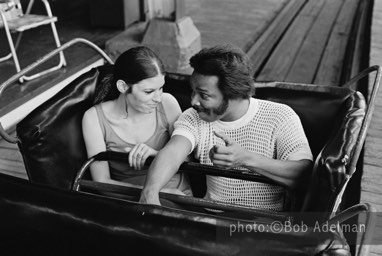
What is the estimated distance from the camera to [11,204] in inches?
41.0

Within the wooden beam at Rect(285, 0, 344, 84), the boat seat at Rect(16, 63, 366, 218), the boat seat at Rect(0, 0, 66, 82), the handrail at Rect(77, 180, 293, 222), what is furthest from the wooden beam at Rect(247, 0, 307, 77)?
the handrail at Rect(77, 180, 293, 222)

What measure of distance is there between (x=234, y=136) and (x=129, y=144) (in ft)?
1.37

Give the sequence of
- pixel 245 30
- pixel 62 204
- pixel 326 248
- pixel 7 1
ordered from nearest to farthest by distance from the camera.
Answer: pixel 326 248
pixel 62 204
pixel 7 1
pixel 245 30

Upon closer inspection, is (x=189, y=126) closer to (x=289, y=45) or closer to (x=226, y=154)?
(x=226, y=154)

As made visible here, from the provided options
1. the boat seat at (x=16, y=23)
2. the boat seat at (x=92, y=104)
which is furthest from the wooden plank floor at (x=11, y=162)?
the boat seat at (x=92, y=104)

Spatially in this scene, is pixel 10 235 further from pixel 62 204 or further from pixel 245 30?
pixel 245 30

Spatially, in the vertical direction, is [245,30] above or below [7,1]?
below

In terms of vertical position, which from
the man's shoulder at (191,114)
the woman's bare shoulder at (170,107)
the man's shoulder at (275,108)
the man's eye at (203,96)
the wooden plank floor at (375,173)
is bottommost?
the wooden plank floor at (375,173)

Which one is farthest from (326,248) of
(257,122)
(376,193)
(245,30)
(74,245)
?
(245,30)

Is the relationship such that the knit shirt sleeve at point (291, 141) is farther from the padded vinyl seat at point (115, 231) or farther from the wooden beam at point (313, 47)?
the wooden beam at point (313, 47)

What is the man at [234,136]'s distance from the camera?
146 centimetres

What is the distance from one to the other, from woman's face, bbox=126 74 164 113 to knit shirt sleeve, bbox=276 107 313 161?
1.48ft

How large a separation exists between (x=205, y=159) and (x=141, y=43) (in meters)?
2.55

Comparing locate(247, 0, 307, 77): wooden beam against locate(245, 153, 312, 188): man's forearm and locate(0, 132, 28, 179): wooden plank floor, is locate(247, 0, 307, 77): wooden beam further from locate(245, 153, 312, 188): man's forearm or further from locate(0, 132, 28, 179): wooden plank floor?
locate(245, 153, 312, 188): man's forearm
